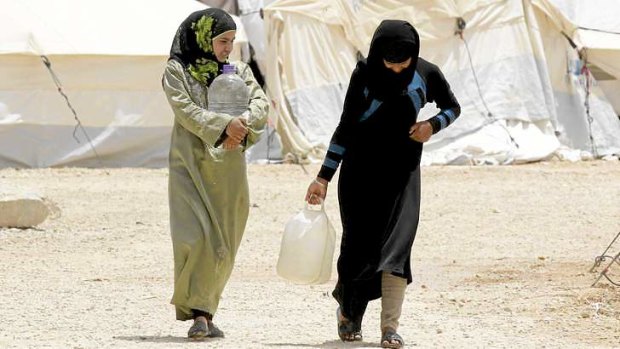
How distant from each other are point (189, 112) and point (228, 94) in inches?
7.6

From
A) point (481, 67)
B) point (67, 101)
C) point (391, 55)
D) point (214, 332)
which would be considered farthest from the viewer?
point (481, 67)

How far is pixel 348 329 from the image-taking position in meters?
6.27

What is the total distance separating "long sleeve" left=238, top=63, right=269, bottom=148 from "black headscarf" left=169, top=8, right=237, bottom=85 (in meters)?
0.14

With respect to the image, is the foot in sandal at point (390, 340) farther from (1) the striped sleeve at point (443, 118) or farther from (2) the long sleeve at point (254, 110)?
(2) the long sleeve at point (254, 110)

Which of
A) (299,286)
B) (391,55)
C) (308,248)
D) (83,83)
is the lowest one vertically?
(83,83)

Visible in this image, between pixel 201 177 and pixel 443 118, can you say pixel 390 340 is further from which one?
pixel 201 177

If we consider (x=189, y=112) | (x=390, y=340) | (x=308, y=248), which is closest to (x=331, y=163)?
(x=308, y=248)

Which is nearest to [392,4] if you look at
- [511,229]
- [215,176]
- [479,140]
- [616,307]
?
[479,140]

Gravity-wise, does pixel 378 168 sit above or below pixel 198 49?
below

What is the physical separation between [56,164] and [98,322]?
8.89m

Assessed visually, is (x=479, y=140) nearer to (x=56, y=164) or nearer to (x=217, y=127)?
Result: (x=56, y=164)

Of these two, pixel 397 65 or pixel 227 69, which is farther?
pixel 227 69

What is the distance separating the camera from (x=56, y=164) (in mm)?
15711

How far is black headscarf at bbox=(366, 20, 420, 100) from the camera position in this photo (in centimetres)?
589
